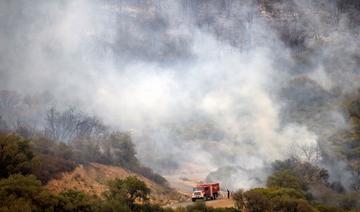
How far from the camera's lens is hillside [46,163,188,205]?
174 feet

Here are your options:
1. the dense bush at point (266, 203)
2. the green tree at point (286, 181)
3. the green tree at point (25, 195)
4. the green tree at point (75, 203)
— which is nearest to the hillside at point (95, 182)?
the green tree at point (75, 203)

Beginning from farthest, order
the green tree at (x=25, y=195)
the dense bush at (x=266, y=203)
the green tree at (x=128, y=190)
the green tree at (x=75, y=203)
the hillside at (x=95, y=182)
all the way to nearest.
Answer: the hillside at (x=95, y=182), the dense bush at (x=266, y=203), the green tree at (x=128, y=190), the green tree at (x=75, y=203), the green tree at (x=25, y=195)

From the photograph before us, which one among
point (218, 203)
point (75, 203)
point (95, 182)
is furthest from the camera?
point (95, 182)

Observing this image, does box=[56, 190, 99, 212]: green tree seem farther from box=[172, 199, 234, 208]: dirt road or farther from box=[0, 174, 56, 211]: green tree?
box=[172, 199, 234, 208]: dirt road

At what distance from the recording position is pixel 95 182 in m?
57.9

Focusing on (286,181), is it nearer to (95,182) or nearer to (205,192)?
(205,192)

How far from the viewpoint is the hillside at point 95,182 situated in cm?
5291

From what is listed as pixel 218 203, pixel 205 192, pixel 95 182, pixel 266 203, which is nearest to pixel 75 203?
pixel 95 182

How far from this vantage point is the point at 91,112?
106562mm

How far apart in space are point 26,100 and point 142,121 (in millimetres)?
32967

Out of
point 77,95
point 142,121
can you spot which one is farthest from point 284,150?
point 77,95

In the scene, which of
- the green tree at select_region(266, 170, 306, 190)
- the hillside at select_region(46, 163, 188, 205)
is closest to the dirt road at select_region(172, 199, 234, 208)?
the hillside at select_region(46, 163, 188, 205)

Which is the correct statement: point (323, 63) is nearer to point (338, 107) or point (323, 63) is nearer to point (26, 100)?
point (338, 107)

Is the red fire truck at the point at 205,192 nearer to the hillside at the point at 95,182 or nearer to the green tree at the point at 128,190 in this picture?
the hillside at the point at 95,182
